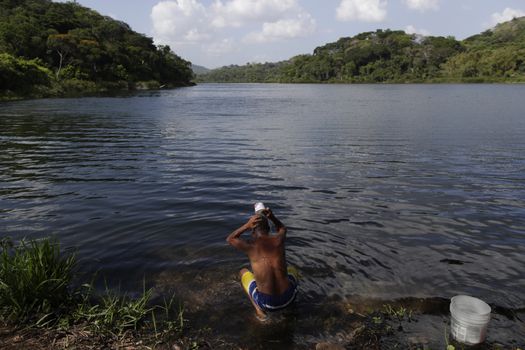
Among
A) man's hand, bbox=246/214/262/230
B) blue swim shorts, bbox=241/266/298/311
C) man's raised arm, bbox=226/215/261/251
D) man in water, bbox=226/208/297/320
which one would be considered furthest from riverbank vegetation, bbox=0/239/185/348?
man's hand, bbox=246/214/262/230

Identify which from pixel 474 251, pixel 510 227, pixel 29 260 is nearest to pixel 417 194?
pixel 510 227

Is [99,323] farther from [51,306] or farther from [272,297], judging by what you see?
[272,297]

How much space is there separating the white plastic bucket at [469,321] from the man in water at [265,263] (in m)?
2.67

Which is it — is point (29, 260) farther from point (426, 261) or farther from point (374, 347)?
point (426, 261)

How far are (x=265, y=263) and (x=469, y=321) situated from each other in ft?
10.6

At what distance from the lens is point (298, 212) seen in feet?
41.8

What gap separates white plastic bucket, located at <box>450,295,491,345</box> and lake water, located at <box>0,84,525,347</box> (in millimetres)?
495

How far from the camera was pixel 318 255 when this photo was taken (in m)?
9.64

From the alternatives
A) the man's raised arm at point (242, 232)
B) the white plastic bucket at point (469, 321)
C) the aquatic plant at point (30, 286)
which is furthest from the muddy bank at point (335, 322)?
the aquatic plant at point (30, 286)

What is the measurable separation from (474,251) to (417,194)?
4.81 metres

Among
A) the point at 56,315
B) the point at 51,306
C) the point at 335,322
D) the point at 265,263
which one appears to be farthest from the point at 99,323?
the point at 335,322

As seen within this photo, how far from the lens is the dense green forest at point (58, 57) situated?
213 ft

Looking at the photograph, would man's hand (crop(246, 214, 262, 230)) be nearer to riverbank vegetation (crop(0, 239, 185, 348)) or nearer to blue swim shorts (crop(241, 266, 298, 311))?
blue swim shorts (crop(241, 266, 298, 311))

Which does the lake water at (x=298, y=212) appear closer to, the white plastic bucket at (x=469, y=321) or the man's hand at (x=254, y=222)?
the white plastic bucket at (x=469, y=321)
